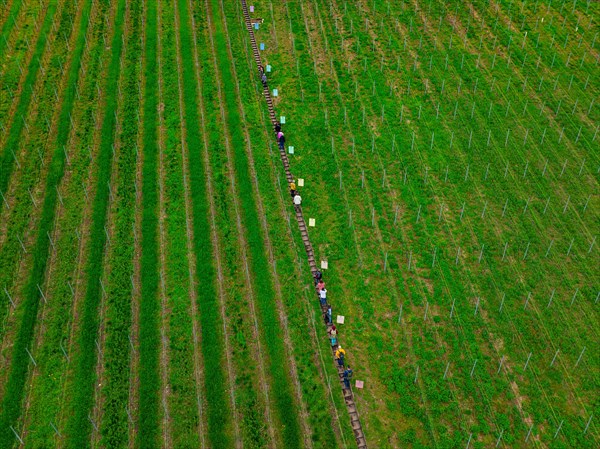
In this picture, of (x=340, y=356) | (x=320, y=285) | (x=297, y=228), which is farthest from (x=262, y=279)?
(x=340, y=356)

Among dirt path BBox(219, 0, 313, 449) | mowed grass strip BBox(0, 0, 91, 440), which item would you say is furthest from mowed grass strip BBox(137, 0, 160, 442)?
dirt path BBox(219, 0, 313, 449)

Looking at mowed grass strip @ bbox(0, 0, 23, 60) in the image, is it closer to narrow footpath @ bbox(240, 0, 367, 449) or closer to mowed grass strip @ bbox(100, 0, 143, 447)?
mowed grass strip @ bbox(100, 0, 143, 447)

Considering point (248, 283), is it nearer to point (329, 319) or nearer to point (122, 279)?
point (329, 319)

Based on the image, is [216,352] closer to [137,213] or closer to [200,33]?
[137,213]

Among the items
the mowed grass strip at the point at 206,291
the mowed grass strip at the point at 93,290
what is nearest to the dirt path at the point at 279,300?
the mowed grass strip at the point at 206,291

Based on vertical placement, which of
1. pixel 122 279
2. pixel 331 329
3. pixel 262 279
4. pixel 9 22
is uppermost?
pixel 9 22

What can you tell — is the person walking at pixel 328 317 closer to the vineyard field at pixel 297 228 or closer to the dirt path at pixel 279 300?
the vineyard field at pixel 297 228
